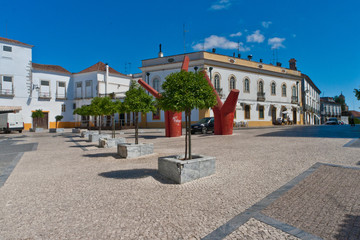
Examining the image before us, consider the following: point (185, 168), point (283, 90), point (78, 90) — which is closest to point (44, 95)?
point (78, 90)

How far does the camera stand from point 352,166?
5.72 meters

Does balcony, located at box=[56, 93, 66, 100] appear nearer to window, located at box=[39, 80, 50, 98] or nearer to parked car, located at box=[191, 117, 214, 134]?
window, located at box=[39, 80, 50, 98]

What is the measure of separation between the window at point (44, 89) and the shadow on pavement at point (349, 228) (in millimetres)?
39339

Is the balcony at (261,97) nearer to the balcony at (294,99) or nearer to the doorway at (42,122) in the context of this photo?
the balcony at (294,99)

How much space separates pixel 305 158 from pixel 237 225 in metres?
5.03

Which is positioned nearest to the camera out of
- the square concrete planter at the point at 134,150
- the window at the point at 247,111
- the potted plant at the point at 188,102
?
the potted plant at the point at 188,102

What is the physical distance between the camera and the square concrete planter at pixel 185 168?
196 inches

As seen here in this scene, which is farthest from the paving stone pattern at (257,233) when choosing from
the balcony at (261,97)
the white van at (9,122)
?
the balcony at (261,97)

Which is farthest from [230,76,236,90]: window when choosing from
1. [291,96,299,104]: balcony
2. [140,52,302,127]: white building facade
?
[291,96,299,104]: balcony

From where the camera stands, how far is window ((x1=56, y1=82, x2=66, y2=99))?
3728 cm

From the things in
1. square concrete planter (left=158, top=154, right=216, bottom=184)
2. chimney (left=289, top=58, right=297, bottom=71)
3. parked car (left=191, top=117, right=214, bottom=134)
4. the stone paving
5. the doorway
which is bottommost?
the stone paving

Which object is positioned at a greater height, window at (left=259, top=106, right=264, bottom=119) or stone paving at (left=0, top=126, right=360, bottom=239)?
window at (left=259, top=106, right=264, bottom=119)

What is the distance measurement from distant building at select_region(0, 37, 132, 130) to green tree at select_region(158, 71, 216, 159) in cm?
2783

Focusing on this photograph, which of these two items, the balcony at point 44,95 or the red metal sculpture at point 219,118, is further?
the balcony at point 44,95
